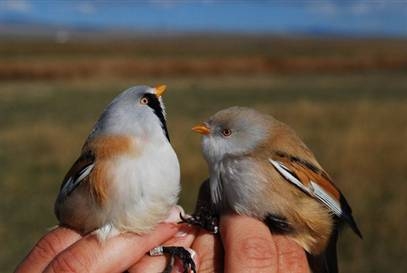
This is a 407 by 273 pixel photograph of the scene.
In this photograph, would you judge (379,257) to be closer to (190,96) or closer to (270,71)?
(190,96)

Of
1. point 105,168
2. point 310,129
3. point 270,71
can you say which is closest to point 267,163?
point 105,168

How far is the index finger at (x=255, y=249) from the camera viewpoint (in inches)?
119

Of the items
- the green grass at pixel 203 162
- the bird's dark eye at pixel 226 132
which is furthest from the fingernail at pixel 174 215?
the green grass at pixel 203 162

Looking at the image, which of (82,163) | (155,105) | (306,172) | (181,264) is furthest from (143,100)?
(306,172)

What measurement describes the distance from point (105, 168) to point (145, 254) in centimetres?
55

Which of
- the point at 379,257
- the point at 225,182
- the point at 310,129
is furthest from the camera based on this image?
the point at 310,129

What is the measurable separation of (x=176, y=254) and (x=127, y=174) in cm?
58

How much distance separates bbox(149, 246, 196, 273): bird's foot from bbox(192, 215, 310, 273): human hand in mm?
66

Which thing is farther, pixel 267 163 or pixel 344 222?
pixel 344 222

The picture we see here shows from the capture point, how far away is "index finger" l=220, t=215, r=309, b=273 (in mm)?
3029

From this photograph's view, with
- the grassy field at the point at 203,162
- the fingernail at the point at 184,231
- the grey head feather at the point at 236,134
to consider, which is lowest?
the grassy field at the point at 203,162

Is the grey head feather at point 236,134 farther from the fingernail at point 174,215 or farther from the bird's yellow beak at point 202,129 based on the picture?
the fingernail at point 174,215

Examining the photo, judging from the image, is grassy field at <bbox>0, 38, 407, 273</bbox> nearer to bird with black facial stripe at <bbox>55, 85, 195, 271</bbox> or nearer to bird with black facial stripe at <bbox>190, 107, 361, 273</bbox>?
bird with black facial stripe at <bbox>190, 107, 361, 273</bbox>

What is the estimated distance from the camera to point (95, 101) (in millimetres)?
34000
